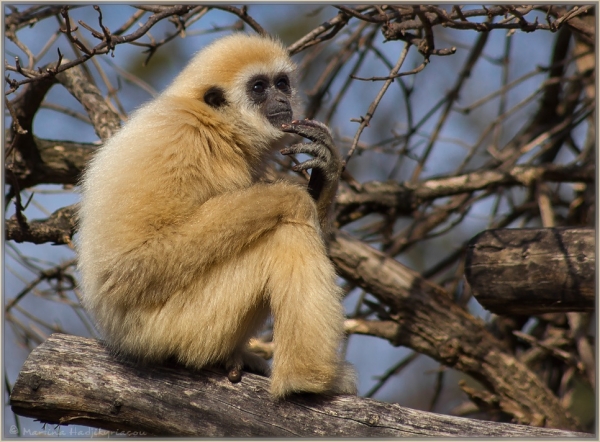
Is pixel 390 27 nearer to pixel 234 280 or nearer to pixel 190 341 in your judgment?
pixel 234 280

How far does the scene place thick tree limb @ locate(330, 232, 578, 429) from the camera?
5.36 m

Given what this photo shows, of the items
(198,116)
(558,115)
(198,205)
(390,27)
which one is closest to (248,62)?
(198,116)

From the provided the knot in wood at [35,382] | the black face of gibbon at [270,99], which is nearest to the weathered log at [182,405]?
the knot in wood at [35,382]

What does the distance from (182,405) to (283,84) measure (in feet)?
7.96

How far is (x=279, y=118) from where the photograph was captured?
4539mm

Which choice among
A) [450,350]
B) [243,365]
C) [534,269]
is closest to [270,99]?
[243,365]

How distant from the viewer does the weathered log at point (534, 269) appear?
4277mm

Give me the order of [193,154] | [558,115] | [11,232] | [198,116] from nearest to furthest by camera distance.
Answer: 1. [193,154]
2. [198,116]
3. [11,232]
4. [558,115]

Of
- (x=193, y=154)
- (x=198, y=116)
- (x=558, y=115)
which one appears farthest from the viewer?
(x=558, y=115)

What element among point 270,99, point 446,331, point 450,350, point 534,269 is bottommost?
point 450,350

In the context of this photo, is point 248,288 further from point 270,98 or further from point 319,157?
point 270,98

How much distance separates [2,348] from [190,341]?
1390 mm

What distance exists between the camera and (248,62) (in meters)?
4.46

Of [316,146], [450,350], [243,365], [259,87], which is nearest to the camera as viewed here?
[243,365]
